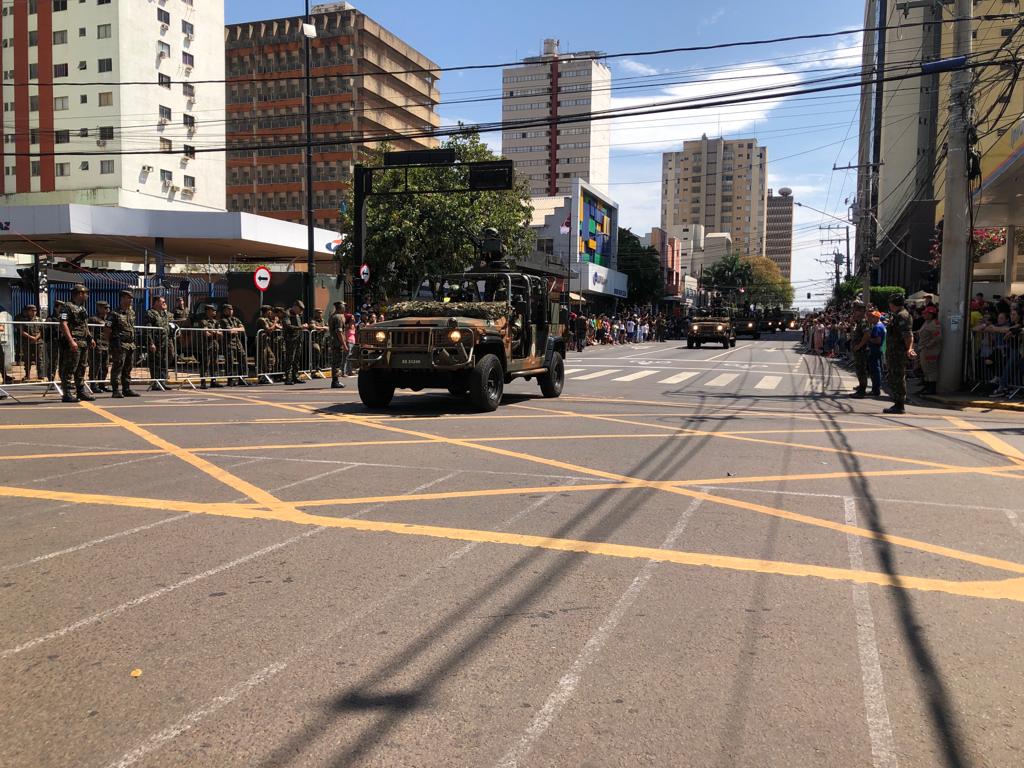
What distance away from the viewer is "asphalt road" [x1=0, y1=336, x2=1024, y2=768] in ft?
9.38

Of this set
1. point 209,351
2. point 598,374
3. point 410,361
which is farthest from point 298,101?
point 410,361

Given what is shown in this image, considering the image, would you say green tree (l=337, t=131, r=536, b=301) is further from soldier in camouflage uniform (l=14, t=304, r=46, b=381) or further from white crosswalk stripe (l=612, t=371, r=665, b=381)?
soldier in camouflage uniform (l=14, t=304, r=46, b=381)

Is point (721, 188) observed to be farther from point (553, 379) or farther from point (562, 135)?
point (553, 379)

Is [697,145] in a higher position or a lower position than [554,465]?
higher

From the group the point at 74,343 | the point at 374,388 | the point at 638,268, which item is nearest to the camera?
the point at 374,388

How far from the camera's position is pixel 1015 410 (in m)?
13.6

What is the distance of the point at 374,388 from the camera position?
12.4 m

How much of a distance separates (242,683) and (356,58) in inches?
3628

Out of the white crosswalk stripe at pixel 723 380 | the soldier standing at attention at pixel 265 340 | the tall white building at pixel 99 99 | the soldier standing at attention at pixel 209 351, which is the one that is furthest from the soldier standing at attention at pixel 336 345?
the tall white building at pixel 99 99

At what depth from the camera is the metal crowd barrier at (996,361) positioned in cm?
1448

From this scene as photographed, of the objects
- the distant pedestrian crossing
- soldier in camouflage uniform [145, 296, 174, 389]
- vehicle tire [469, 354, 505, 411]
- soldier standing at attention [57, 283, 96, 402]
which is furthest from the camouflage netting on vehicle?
the distant pedestrian crossing

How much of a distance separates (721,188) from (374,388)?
19038 centimetres

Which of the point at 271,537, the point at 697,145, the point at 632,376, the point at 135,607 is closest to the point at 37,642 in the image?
the point at 135,607

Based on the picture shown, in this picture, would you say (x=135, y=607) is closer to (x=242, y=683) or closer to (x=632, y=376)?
(x=242, y=683)
